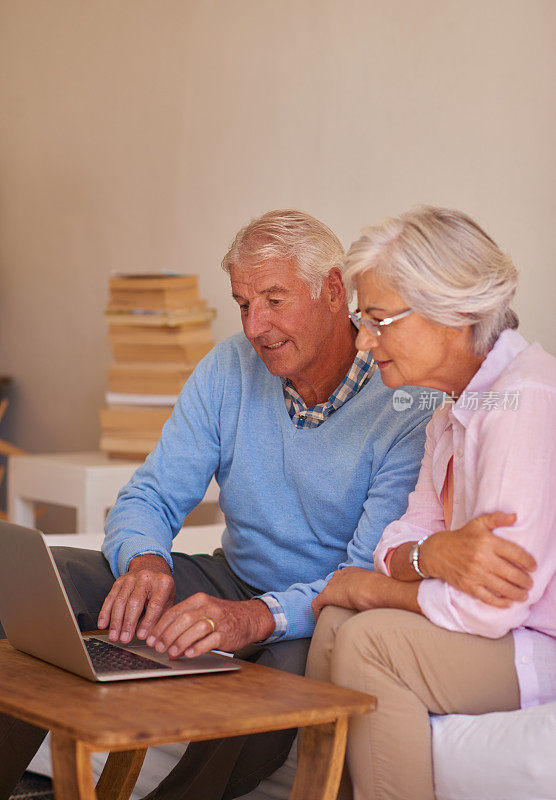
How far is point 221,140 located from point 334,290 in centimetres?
201

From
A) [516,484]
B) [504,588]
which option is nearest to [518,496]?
[516,484]

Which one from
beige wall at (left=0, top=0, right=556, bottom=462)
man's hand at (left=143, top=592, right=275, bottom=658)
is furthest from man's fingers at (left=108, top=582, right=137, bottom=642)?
beige wall at (left=0, top=0, right=556, bottom=462)

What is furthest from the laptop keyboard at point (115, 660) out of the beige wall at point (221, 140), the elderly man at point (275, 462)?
the beige wall at point (221, 140)

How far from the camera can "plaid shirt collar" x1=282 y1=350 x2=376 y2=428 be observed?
6.15 ft

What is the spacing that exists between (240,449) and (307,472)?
0.55 feet

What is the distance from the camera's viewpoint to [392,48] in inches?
115

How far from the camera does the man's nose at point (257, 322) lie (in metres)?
1.83

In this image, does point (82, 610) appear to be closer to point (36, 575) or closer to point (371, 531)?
point (36, 575)

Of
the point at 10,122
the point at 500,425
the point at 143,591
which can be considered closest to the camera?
the point at 500,425

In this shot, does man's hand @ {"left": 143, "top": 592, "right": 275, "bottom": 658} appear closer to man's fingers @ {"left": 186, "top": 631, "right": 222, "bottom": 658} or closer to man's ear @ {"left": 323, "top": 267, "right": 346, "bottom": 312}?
man's fingers @ {"left": 186, "top": 631, "right": 222, "bottom": 658}

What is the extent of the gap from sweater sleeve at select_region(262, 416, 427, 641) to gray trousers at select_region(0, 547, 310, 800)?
0.16ft

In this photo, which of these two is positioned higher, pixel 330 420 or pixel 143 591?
pixel 330 420

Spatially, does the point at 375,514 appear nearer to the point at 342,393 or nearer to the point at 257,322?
the point at 342,393

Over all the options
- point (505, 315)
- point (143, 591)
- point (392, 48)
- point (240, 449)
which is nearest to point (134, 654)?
point (143, 591)
